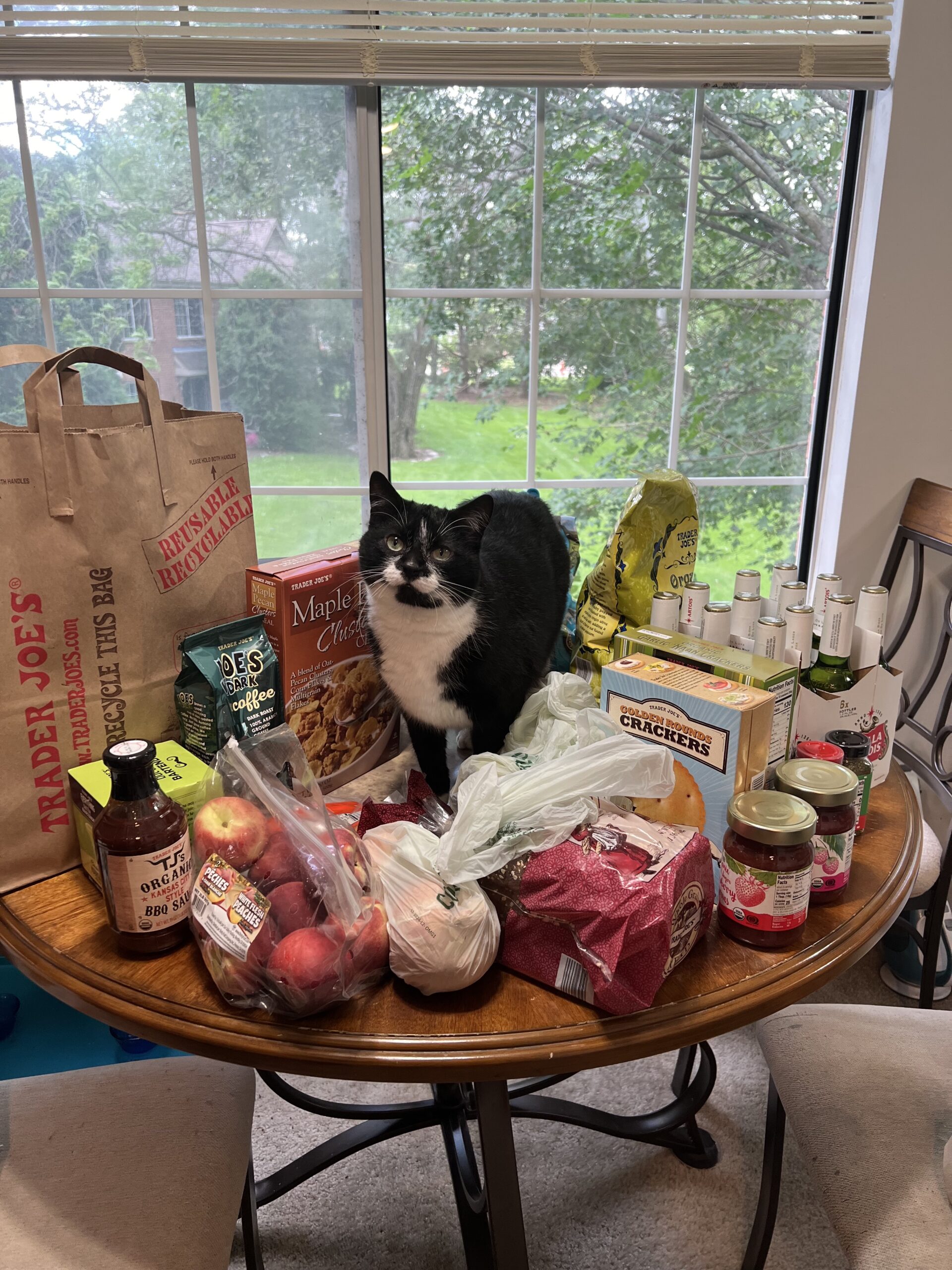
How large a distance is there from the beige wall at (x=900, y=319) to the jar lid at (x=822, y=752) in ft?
3.78

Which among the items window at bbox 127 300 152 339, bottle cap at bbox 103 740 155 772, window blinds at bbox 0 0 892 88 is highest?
window blinds at bbox 0 0 892 88

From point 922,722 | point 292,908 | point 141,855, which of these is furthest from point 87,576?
point 922,722

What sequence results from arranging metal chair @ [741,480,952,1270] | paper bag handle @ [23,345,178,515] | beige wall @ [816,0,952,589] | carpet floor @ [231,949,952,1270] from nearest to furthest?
paper bag handle @ [23,345,178,515] → metal chair @ [741,480,952,1270] → carpet floor @ [231,949,952,1270] → beige wall @ [816,0,952,589]

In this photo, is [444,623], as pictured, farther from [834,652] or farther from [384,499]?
[834,652]

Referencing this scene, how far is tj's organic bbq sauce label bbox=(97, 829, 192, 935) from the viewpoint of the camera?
751mm

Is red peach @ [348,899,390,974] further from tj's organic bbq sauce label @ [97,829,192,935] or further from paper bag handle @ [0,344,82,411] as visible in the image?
paper bag handle @ [0,344,82,411]

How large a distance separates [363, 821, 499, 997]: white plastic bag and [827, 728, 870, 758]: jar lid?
0.46 meters

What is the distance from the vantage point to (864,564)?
2.01m

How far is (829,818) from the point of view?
85 centimetres

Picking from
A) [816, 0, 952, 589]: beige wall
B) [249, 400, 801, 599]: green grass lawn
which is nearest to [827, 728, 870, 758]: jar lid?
[249, 400, 801, 599]: green grass lawn

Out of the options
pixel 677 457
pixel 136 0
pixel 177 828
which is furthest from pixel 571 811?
pixel 136 0

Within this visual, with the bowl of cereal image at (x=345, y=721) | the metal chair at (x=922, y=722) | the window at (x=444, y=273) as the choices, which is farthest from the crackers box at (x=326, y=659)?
the window at (x=444, y=273)

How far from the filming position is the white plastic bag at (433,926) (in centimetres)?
73

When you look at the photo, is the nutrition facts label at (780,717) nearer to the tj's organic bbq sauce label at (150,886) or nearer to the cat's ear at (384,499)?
the cat's ear at (384,499)
